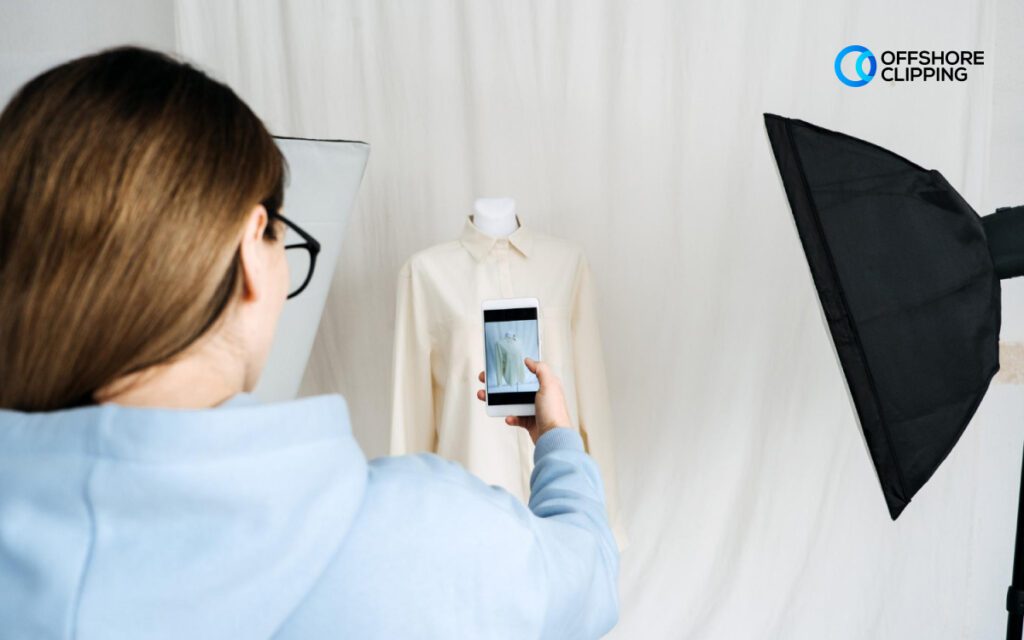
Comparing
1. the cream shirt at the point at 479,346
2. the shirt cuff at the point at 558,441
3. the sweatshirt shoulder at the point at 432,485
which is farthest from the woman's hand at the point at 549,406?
the cream shirt at the point at 479,346

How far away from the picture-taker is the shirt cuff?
2.63ft

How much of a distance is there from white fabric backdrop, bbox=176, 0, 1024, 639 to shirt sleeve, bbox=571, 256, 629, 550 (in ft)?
1.08

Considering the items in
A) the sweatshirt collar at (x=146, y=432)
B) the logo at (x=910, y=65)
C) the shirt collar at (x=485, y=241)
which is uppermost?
the logo at (x=910, y=65)

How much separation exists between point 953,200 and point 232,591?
3.71 feet

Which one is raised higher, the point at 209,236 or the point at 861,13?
the point at 861,13

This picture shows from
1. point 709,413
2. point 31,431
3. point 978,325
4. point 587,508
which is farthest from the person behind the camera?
point 709,413

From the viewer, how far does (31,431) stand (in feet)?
1.71

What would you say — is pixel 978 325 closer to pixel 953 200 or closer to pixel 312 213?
pixel 953 200

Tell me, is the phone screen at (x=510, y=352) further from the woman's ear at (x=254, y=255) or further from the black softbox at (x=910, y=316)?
the woman's ear at (x=254, y=255)

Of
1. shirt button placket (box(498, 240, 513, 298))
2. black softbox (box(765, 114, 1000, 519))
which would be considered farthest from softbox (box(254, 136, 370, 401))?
black softbox (box(765, 114, 1000, 519))

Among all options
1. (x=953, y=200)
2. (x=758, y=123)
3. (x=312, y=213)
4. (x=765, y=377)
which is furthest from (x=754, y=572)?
(x=312, y=213)

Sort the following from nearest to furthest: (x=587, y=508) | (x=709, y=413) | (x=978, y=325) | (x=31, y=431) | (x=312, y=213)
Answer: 1. (x=31, y=431)
2. (x=587, y=508)
3. (x=978, y=325)
4. (x=312, y=213)
5. (x=709, y=413)

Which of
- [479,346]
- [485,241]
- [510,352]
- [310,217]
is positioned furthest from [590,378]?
[310,217]

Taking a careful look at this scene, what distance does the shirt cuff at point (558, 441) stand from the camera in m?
0.80
